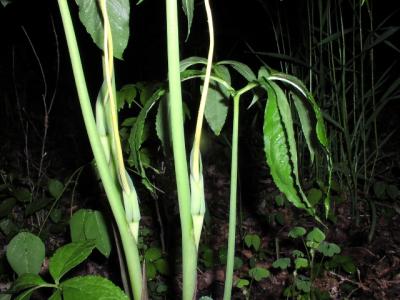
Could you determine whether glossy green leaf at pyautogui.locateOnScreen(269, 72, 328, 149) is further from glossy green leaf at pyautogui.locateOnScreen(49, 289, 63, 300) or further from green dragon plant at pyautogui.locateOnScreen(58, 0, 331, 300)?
glossy green leaf at pyautogui.locateOnScreen(49, 289, 63, 300)

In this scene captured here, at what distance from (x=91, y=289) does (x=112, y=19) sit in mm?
260

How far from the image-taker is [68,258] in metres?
0.52

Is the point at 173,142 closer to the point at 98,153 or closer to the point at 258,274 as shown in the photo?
the point at 98,153

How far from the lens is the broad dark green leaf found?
41 centimetres

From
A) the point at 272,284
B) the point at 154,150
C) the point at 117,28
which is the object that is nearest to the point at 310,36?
the point at 154,150

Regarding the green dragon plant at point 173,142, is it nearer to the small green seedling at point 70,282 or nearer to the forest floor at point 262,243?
the small green seedling at point 70,282

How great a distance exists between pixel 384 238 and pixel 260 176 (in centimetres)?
60

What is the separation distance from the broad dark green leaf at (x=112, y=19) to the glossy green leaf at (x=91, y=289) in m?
0.22

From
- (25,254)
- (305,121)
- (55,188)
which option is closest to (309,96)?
(305,121)

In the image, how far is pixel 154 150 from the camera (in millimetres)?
1153

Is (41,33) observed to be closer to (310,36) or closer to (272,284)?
(310,36)

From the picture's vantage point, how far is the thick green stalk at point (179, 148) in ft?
1.15

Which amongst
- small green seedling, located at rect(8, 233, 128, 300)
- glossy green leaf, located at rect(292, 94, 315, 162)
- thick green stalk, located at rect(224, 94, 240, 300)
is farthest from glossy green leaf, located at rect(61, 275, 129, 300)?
glossy green leaf, located at rect(292, 94, 315, 162)

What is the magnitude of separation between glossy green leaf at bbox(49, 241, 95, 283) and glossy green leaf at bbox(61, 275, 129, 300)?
0.04 m
